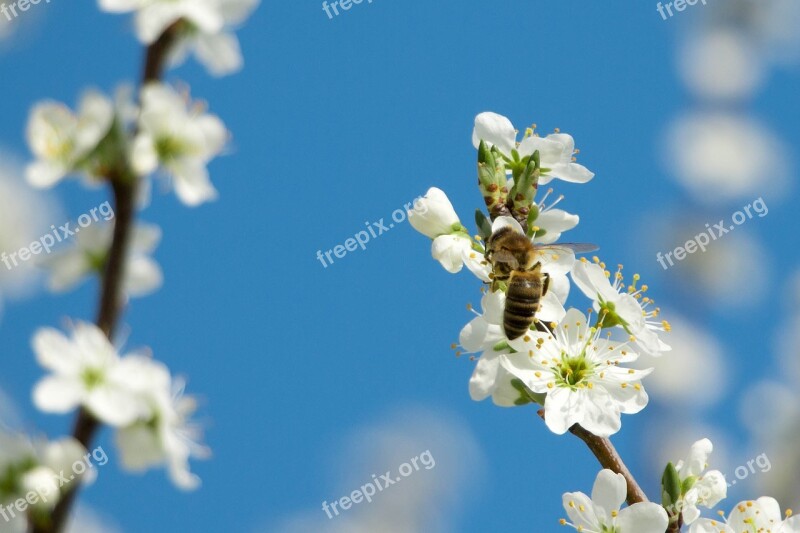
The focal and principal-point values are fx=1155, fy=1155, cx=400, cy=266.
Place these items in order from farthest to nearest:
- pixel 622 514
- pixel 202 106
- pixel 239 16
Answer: pixel 622 514 < pixel 202 106 < pixel 239 16

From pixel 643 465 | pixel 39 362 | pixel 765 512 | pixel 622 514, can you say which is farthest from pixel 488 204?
pixel 643 465

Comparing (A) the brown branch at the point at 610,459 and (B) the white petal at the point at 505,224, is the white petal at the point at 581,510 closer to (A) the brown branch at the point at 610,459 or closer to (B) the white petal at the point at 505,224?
(A) the brown branch at the point at 610,459

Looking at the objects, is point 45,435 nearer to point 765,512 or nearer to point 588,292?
point 588,292

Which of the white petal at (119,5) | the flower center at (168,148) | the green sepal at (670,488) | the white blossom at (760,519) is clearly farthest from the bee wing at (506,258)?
the white petal at (119,5)

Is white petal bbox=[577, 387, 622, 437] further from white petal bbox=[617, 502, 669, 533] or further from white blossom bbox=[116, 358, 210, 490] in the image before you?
white blossom bbox=[116, 358, 210, 490]

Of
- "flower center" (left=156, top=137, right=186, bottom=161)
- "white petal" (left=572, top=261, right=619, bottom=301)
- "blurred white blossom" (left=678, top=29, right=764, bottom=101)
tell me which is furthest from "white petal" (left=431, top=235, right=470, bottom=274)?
"blurred white blossom" (left=678, top=29, right=764, bottom=101)
